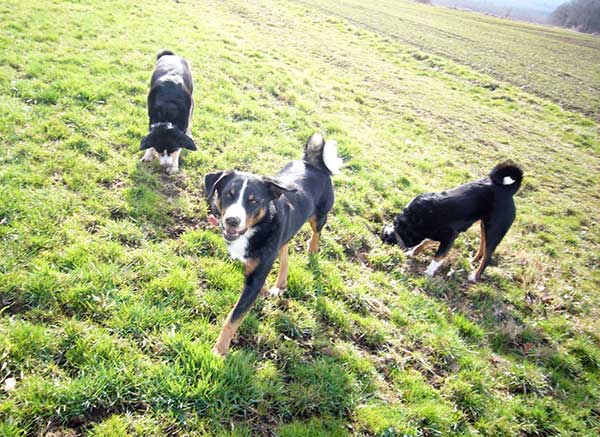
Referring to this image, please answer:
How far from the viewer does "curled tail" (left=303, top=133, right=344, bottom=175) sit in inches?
189

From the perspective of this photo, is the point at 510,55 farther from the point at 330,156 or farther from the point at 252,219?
the point at 252,219

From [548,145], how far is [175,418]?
14.1 m

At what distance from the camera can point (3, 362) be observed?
2.85 metres

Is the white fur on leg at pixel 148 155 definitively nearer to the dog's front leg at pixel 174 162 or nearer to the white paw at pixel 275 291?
the dog's front leg at pixel 174 162

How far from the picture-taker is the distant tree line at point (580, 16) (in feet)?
223

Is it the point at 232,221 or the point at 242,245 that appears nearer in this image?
→ the point at 232,221

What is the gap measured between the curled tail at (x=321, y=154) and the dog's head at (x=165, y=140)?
1.89 meters

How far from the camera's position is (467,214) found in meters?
5.64

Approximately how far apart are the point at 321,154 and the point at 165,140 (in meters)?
2.39

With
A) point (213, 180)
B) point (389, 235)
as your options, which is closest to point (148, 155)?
point (213, 180)

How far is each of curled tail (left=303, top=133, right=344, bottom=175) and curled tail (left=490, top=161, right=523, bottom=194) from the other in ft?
8.63

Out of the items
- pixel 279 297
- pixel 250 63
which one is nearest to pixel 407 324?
pixel 279 297

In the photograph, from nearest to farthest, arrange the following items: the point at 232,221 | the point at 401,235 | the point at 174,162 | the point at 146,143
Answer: the point at 232,221
the point at 146,143
the point at 174,162
the point at 401,235

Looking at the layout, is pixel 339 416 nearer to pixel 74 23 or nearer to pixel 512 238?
pixel 512 238
